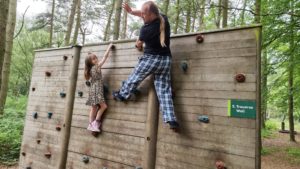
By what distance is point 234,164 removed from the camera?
2613mm

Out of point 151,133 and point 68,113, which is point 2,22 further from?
point 151,133

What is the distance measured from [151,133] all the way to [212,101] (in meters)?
0.86

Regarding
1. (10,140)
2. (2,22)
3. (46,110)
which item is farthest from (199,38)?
(10,140)

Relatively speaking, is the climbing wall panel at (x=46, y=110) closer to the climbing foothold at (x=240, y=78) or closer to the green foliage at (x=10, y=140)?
the green foliage at (x=10, y=140)

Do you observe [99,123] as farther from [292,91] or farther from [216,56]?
[292,91]

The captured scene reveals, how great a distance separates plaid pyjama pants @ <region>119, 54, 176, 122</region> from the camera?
118 inches

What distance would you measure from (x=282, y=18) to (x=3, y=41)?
6198 mm

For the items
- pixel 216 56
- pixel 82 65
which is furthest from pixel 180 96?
pixel 82 65

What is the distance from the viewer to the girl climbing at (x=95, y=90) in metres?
3.78

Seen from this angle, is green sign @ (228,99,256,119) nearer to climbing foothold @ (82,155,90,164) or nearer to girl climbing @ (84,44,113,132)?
girl climbing @ (84,44,113,132)

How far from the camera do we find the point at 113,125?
3688 mm

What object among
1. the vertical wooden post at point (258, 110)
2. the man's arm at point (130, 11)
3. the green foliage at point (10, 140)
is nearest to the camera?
the vertical wooden post at point (258, 110)

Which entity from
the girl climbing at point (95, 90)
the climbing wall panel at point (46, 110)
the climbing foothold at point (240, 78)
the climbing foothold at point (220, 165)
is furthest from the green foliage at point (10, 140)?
the climbing foothold at point (240, 78)

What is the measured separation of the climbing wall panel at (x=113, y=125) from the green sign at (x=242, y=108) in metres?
1.13
